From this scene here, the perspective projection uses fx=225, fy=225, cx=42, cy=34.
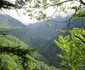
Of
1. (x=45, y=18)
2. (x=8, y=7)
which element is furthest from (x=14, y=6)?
(x=45, y=18)

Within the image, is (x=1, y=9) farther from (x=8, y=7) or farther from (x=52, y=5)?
(x=52, y=5)

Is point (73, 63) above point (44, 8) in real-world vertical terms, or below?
below

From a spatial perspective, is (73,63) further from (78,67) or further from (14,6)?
(14,6)

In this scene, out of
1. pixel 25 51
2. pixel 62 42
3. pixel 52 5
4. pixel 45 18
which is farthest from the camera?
pixel 62 42

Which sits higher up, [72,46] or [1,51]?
[1,51]

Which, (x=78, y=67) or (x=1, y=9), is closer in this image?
(x=1, y=9)

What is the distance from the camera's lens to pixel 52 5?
28.7 ft

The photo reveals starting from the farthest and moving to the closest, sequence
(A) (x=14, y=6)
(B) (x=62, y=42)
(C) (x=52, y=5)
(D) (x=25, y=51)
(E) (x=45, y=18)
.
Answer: (B) (x=62, y=42) < (E) (x=45, y=18) < (C) (x=52, y=5) < (D) (x=25, y=51) < (A) (x=14, y=6)

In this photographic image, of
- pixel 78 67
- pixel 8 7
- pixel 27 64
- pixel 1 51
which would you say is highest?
pixel 8 7

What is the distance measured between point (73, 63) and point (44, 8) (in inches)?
541

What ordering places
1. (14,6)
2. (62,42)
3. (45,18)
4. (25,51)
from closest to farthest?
(14,6)
(25,51)
(45,18)
(62,42)

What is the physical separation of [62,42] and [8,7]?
1629 cm

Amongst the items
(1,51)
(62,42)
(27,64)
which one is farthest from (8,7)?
(62,42)

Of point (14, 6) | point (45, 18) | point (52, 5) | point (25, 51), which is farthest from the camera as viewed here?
point (45, 18)
